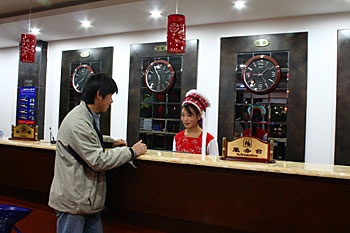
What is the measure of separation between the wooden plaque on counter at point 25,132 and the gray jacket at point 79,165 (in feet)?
3.58

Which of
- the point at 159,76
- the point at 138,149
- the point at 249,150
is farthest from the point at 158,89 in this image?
the point at 249,150

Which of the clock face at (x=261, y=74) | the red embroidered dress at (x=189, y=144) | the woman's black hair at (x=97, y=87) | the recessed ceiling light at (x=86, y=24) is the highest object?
the recessed ceiling light at (x=86, y=24)

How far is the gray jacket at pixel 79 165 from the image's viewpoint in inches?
67.9

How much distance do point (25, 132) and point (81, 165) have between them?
1.28m

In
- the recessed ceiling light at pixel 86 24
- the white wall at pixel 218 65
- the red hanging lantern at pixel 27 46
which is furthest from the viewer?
the recessed ceiling light at pixel 86 24

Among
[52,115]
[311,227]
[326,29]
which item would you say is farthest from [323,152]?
[52,115]

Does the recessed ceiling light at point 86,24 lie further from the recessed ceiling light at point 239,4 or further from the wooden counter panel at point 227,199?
the wooden counter panel at point 227,199

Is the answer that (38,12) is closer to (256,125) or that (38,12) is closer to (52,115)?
(52,115)

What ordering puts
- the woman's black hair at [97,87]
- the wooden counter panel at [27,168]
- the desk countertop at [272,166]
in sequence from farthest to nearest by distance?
the wooden counter panel at [27,168], the woman's black hair at [97,87], the desk countertop at [272,166]

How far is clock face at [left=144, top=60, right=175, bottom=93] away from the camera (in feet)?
15.3

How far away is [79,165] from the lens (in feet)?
5.78

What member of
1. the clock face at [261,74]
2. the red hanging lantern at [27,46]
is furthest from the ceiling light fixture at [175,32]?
the clock face at [261,74]

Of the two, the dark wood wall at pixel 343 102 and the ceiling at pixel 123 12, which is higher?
the ceiling at pixel 123 12

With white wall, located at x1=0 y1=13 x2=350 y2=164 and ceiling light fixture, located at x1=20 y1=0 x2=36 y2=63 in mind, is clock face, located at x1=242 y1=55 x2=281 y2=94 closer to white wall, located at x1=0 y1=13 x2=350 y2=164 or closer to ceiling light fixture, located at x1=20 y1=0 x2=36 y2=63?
white wall, located at x1=0 y1=13 x2=350 y2=164
